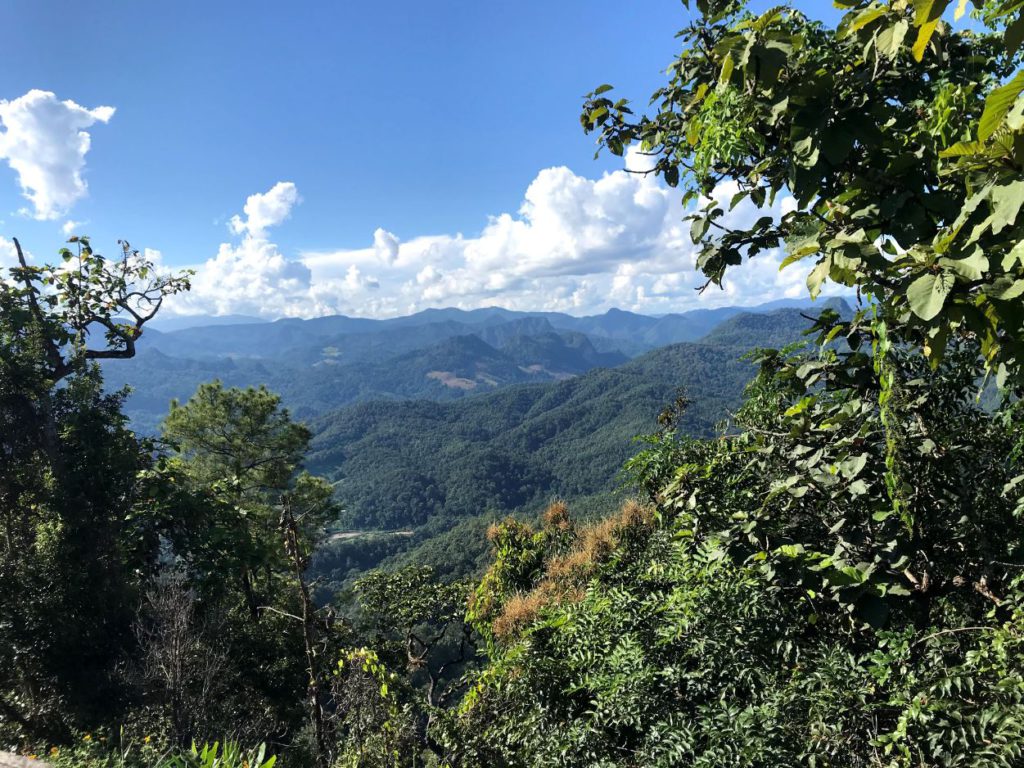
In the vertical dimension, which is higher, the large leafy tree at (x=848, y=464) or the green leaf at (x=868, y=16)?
the green leaf at (x=868, y=16)

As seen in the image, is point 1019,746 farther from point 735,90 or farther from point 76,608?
point 76,608

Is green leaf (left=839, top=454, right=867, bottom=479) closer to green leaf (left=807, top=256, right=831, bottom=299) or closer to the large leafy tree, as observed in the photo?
the large leafy tree

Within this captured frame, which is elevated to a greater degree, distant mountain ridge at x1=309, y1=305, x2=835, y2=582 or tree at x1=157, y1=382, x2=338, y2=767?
tree at x1=157, y1=382, x2=338, y2=767

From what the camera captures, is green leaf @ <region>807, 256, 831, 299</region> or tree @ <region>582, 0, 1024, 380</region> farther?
green leaf @ <region>807, 256, 831, 299</region>

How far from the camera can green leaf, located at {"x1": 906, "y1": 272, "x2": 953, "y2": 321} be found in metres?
1.06

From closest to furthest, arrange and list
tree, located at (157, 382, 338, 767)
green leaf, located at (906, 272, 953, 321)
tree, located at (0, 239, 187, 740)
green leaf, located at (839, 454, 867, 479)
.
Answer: green leaf, located at (906, 272, 953, 321), green leaf, located at (839, 454, 867, 479), tree, located at (157, 382, 338, 767), tree, located at (0, 239, 187, 740)

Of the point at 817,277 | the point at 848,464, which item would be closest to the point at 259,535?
the point at 848,464

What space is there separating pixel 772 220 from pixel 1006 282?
1126mm

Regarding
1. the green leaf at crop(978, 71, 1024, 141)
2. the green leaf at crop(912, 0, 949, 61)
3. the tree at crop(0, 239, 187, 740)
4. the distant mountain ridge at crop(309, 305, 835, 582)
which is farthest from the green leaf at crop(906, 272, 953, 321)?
the distant mountain ridge at crop(309, 305, 835, 582)

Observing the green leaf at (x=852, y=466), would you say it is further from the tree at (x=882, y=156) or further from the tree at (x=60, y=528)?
the tree at (x=60, y=528)

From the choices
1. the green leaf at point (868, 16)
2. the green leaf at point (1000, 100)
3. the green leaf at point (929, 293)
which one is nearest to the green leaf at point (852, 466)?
the green leaf at point (929, 293)

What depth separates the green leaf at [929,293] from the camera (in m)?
1.06

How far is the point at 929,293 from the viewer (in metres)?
1.10

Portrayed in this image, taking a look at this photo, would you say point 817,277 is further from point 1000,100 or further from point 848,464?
point 848,464
